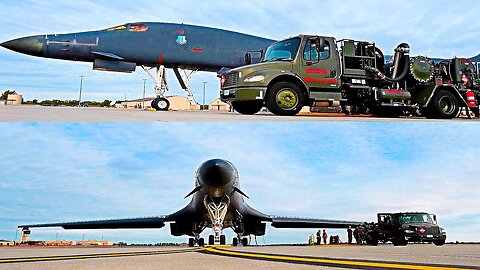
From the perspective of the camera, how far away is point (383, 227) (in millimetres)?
13469

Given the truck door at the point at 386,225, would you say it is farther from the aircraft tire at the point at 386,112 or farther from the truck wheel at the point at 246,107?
the truck wheel at the point at 246,107

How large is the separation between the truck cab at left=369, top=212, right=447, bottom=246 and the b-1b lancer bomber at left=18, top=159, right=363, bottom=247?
5.00 meters

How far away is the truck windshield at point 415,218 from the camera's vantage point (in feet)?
42.8

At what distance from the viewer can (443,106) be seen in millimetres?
13797

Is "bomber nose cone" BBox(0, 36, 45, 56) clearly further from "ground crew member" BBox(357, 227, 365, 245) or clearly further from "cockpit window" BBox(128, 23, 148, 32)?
"ground crew member" BBox(357, 227, 365, 245)

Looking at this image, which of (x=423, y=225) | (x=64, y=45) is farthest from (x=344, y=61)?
A: (x=64, y=45)

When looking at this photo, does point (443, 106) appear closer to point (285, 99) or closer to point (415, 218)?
point (415, 218)

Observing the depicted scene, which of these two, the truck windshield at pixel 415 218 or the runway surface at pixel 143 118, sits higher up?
the runway surface at pixel 143 118

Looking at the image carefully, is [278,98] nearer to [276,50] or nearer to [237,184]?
[276,50]

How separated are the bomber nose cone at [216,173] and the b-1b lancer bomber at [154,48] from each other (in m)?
5.12

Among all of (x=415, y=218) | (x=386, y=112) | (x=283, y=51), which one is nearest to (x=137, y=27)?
(x=283, y=51)

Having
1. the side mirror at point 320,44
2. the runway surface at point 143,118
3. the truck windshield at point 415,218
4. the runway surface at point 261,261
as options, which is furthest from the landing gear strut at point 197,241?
the runway surface at point 261,261

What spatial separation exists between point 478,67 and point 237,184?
29.5 feet

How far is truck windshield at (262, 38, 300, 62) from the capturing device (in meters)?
11.4
